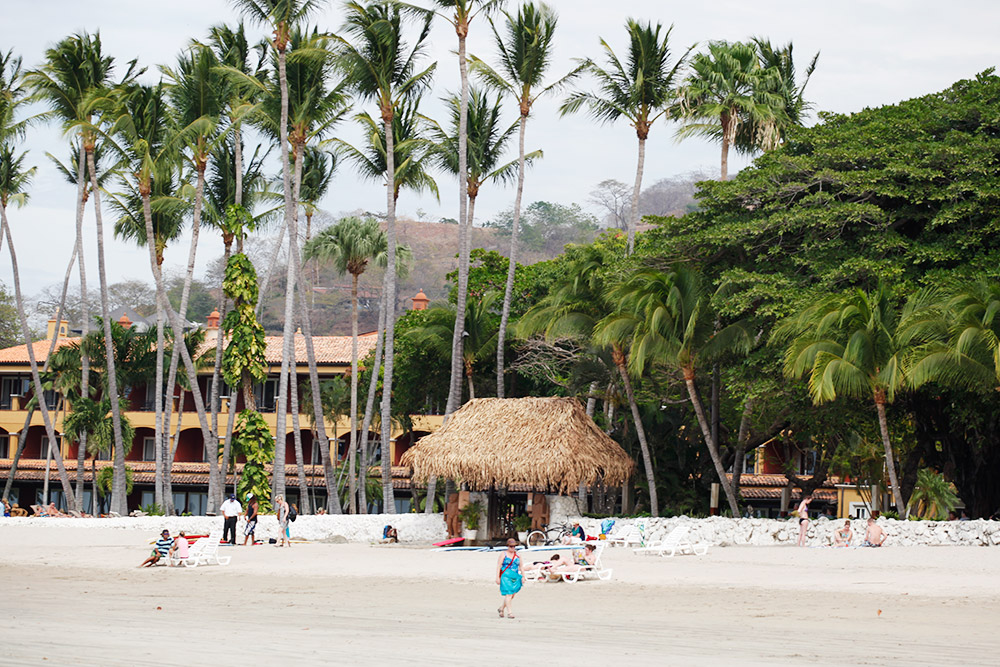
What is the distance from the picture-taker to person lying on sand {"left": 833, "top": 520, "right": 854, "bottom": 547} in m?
21.9

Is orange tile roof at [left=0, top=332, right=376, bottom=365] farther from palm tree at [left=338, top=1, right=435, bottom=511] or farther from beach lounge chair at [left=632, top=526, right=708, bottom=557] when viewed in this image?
beach lounge chair at [left=632, top=526, right=708, bottom=557]

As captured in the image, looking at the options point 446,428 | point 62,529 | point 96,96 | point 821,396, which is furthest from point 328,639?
point 96,96

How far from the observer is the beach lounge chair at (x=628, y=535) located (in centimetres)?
2347

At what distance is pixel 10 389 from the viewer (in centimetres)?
4978

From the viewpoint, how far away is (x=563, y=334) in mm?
27531

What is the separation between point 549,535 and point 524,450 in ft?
6.22

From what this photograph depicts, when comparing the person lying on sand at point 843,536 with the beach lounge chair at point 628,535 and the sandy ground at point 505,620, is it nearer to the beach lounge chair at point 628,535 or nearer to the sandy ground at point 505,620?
the sandy ground at point 505,620

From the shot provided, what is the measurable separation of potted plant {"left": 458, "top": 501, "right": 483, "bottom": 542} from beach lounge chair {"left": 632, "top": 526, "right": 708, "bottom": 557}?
453 centimetres

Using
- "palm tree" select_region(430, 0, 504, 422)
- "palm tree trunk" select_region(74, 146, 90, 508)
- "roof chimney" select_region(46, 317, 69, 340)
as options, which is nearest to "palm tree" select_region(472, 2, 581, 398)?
"palm tree" select_region(430, 0, 504, 422)

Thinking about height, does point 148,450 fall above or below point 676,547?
above

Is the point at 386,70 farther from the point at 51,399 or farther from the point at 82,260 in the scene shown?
the point at 51,399

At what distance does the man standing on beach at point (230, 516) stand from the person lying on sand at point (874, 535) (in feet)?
43.8

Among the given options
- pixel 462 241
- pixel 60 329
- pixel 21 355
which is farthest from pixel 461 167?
pixel 60 329

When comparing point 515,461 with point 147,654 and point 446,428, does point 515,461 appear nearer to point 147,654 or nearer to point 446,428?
point 446,428
